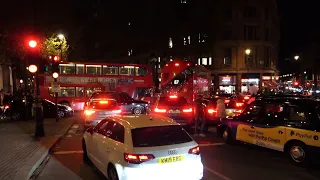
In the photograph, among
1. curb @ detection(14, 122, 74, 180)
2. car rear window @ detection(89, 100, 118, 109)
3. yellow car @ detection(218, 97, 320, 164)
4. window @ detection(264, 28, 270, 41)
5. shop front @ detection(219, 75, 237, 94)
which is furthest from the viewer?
window @ detection(264, 28, 270, 41)

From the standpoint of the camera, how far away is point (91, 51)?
8594 centimetres

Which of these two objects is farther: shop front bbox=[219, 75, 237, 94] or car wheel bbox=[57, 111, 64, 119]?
shop front bbox=[219, 75, 237, 94]

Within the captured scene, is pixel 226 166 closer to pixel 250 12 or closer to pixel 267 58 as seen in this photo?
pixel 250 12

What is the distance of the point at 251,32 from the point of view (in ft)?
177

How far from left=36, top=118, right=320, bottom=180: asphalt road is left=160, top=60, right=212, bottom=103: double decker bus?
11776mm

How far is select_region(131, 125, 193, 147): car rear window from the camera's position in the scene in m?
6.50

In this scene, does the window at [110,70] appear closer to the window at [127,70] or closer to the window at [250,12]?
the window at [127,70]

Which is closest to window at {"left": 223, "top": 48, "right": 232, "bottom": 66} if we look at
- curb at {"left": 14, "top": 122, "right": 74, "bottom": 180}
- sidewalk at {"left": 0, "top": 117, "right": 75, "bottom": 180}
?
sidewalk at {"left": 0, "top": 117, "right": 75, "bottom": 180}

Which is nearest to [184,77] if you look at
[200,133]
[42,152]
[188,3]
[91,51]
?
[200,133]

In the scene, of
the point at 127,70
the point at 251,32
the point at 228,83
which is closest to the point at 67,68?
the point at 127,70

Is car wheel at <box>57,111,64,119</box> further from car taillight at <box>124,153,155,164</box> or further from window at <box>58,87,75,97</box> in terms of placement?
car taillight at <box>124,153,155,164</box>

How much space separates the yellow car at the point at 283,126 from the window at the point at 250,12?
145 ft

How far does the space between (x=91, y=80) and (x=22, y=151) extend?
64.1 feet

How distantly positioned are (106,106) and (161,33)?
51.2m
